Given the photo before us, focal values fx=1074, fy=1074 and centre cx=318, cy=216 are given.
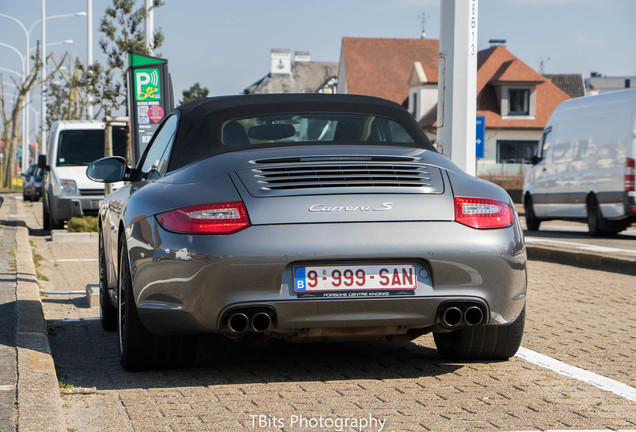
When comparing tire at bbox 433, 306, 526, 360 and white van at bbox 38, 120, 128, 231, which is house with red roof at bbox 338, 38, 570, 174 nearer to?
white van at bbox 38, 120, 128, 231

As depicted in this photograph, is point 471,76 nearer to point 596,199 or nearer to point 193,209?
point 193,209

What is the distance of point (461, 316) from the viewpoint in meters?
5.20

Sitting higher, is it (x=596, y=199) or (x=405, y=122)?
(x=405, y=122)

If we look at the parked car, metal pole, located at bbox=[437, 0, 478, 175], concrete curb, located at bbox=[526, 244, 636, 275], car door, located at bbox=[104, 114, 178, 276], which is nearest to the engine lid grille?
car door, located at bbox=[104, 114, 178, 276]

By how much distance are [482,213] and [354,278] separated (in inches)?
28.5

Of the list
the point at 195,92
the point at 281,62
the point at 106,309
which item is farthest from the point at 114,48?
the point at 281,62

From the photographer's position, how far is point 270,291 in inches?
195

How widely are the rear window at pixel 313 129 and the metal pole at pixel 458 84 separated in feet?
14.5

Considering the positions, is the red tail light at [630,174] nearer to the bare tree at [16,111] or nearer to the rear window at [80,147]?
the rear window at [80,147]

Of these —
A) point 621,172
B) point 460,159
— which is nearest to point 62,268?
point 460,159

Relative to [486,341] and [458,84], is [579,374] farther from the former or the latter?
[458,84]

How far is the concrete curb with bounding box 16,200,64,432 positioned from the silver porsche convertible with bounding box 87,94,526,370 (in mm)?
504

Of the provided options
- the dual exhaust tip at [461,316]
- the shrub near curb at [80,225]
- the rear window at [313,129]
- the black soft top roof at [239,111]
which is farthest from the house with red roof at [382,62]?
the dual exhaust tip at [461,316]

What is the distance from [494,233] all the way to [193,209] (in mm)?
1458
